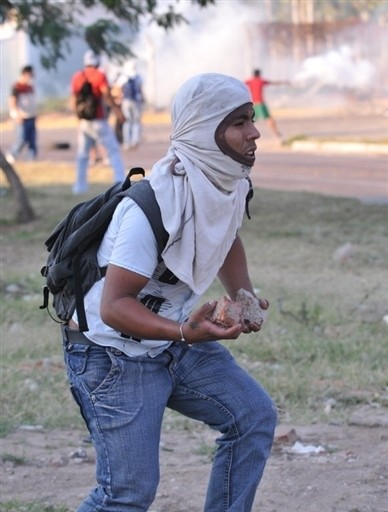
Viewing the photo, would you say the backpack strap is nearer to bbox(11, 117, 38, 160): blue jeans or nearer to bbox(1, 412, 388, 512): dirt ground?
bbox(1, 412, 388, 512): dirt ground

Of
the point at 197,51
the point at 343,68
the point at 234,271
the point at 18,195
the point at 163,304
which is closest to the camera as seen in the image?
the point at 163,304

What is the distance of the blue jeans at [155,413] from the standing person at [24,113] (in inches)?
707

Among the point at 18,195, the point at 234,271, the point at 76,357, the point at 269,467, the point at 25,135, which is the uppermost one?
the point at 234,271

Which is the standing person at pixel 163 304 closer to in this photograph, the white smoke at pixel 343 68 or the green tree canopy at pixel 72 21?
the green tree canopy at pixel 72 21

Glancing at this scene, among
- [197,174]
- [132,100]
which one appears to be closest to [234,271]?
[197,174]

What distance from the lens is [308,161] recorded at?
67.6ft

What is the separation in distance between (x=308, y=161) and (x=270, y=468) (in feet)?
51.8

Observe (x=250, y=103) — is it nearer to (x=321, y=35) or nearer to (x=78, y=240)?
(x=78, y=240)

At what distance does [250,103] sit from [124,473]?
3.83 ft

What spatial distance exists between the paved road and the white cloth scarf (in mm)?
10929

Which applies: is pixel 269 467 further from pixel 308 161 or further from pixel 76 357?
pixel 308 161

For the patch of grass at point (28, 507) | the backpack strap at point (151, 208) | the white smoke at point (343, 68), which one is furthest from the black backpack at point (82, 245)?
the white smoke at point (343, 68)

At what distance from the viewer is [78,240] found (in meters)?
3.41

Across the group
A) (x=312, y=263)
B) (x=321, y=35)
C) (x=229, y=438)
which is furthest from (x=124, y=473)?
(x=321, y=35)
